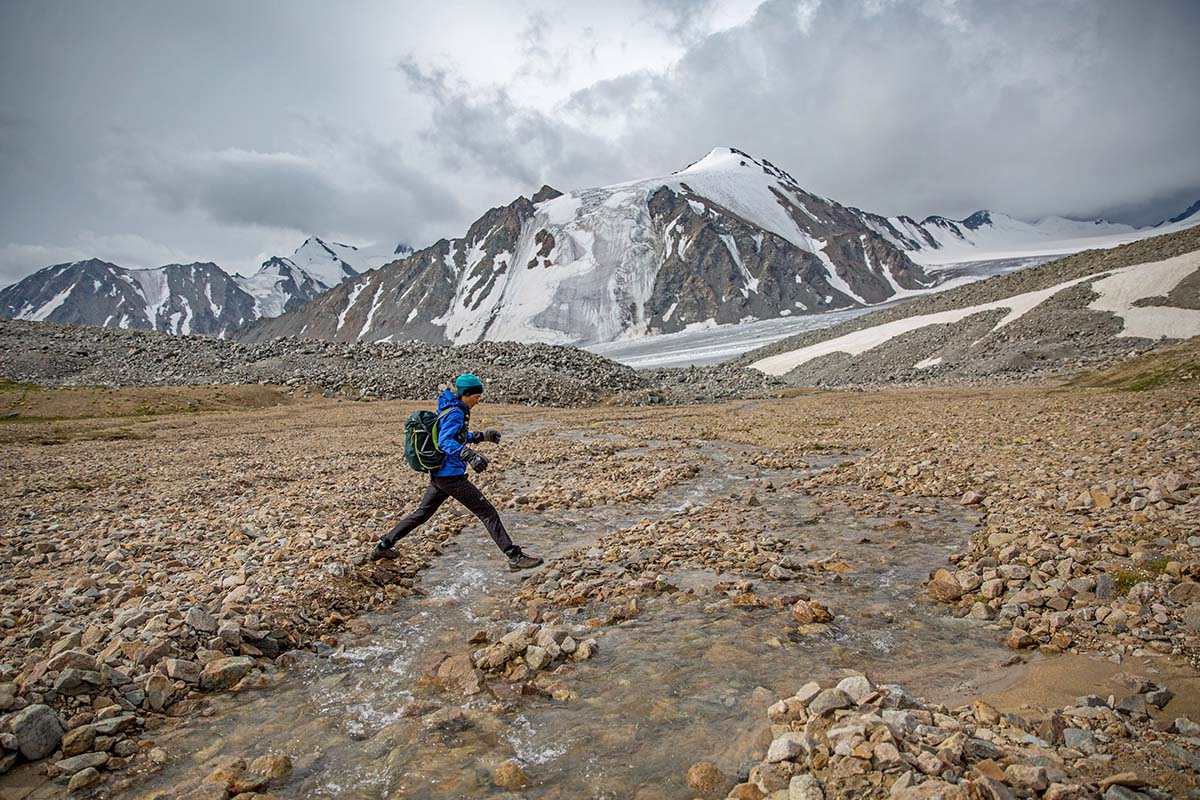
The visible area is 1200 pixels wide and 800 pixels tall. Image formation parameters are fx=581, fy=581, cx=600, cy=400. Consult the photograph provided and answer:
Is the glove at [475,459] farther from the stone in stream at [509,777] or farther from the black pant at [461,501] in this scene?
the stone in stream at [509,777]

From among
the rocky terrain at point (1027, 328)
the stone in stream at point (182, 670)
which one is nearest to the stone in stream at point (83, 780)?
the stone in stream at point (182, 670)

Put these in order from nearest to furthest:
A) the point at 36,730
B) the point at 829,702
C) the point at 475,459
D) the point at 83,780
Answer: the point at 83,780
the point at 829,702
the point at 36,730
the point at 475,459

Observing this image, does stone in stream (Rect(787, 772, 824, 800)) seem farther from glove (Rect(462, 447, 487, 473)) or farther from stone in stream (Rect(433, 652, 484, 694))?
glove (Rect(462, 447, 487, 473))

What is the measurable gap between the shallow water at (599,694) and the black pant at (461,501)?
103cm

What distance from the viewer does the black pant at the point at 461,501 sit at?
9477 mm

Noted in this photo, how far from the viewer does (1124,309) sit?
44.0m

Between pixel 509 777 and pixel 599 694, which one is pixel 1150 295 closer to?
pixel 599 694

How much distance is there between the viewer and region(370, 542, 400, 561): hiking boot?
9570 millimetres

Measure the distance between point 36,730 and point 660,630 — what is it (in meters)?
5.68

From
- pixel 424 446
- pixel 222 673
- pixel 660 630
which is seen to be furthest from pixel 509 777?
pixel 424 446

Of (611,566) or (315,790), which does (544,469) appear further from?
(315,790)

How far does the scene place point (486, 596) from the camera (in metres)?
8.52

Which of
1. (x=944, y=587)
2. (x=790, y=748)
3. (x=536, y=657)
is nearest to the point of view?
(x=790, y=748)

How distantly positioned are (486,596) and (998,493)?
9.76 m
